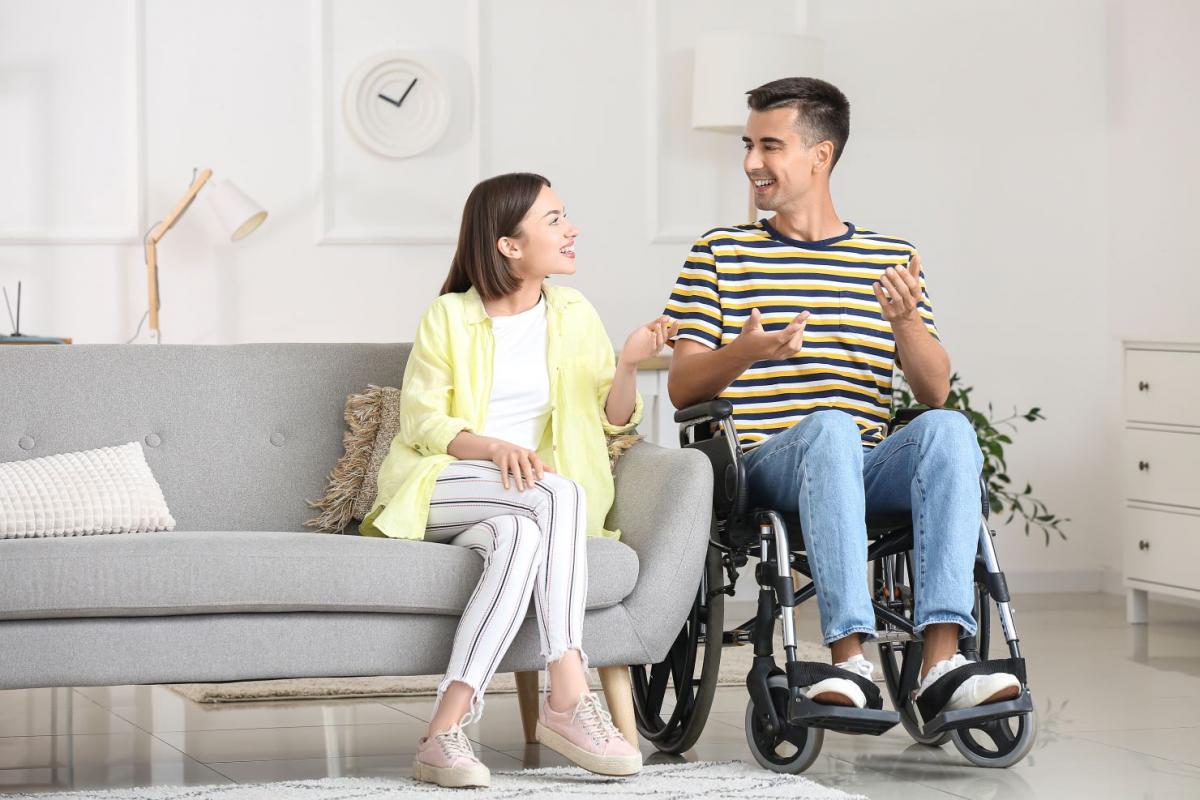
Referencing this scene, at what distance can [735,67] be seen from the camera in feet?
15.7

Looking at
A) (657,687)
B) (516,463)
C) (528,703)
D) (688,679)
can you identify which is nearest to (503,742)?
(528,703)

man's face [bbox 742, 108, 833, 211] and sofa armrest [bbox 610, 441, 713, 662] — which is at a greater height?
man's face [bbox 742, 108, 833, 211]

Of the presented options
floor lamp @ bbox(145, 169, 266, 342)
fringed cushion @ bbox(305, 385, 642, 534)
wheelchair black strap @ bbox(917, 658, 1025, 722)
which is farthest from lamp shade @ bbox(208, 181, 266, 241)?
wheelchair black strap @ bbox(917, 658, 1025, 722)

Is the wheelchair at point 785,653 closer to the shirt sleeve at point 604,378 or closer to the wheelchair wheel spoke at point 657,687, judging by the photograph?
the wheelchair wheel spoke at point 657,687

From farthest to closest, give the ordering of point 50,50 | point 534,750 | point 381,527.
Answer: point 50,50 < point 534,750 < point 381,527

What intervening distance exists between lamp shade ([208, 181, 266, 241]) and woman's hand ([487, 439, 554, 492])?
200 cm

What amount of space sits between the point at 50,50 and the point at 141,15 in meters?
0.28

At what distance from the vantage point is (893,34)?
17.2ft

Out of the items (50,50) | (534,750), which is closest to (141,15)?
(50,50)

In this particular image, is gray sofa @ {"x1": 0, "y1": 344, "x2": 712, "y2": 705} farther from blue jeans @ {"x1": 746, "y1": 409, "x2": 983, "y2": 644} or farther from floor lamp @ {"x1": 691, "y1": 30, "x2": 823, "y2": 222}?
floor lamp @ {"x1": 691, "y1": 30, "x2": 823, "y2": 222}

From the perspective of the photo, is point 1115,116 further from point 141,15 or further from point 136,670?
point 136,670

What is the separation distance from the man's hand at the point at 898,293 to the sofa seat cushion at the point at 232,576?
0.68m

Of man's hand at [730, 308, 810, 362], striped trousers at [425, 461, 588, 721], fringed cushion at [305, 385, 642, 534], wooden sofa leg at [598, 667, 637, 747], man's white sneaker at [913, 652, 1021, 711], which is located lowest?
wooden sofa leg at [598, 667, 637, 747]

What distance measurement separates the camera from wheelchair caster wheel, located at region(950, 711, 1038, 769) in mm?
→ 2619
